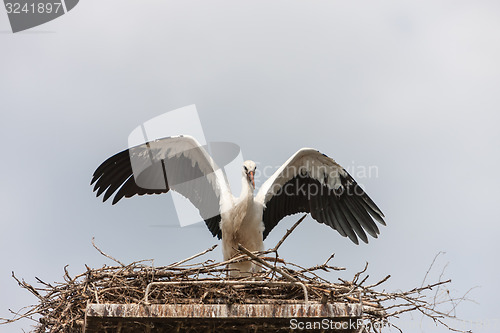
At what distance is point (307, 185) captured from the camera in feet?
28.3

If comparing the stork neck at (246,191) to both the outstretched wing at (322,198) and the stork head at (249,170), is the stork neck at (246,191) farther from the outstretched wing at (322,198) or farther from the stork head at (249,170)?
the outstretched wing at (322,198)

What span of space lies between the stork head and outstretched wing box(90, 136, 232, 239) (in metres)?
0.35

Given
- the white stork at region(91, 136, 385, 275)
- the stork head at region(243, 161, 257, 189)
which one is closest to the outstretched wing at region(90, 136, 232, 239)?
the white stork at region(91, 136, 385, 275)

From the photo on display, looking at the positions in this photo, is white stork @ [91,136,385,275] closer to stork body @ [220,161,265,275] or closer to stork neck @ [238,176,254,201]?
stork body @ [220,161,265,275]

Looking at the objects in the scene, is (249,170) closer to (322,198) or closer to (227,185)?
(227,185)

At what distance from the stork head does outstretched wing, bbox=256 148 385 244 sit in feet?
1.56

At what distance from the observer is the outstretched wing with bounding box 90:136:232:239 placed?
26.9ft

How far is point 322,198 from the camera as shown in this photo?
8.80m

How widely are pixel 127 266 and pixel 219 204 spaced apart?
224 cm

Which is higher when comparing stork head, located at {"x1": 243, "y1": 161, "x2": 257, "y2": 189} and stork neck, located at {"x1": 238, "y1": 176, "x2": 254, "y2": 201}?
stork head, located at {"x1": 243, "y1": 161, "x2": 257, "y2": 189}

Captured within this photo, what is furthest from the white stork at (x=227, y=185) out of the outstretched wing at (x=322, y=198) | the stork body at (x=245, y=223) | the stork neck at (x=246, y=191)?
the stork neck at (x=246, y=191)

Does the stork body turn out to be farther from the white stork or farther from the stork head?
the white stork

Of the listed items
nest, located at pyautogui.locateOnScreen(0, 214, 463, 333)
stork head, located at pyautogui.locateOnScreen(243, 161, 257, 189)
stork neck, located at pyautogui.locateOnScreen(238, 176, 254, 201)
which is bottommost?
nest, located at pyautogui.locateOnScreen(0, 214, 463, 333)

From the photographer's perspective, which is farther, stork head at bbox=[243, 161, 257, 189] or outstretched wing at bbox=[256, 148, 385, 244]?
outstretched wing at bbox=[256, 148, 385, 244]
